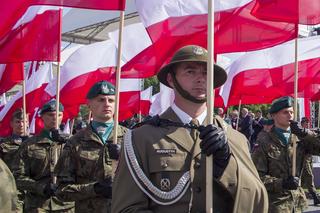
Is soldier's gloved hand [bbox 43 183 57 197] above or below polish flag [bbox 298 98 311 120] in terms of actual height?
below

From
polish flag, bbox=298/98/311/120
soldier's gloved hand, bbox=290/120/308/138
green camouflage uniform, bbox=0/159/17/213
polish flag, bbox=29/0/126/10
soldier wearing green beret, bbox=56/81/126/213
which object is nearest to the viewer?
green camouflage uniform, bbox=0/159/17/213

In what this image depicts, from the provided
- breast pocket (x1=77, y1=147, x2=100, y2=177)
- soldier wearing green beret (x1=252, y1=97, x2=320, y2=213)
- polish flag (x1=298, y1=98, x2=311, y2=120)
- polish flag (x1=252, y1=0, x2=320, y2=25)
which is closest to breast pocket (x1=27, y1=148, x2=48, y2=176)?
breast pocket (x1=77, y1=147, x2=100, y2=177)

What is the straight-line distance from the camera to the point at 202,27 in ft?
21.9

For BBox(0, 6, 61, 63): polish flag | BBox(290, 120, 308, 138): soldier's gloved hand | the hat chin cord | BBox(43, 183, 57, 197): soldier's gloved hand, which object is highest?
BBox(0, 6, 61, 63): polish flag

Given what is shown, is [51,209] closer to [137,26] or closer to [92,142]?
[92,142]

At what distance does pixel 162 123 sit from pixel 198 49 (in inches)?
19.9

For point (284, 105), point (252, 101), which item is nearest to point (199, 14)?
point (284, 105)

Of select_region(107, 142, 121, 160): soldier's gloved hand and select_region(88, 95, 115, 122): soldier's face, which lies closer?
select_region(107, 142, 121, 160): soldier's gloved hand

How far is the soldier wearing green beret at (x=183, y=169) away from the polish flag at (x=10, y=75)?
19.4ft

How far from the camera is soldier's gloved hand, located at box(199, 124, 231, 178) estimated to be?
307 cm

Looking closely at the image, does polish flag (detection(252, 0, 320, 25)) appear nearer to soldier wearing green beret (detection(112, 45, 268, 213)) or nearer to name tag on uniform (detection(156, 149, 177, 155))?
soldier wearing green beret (detection(112, 45, 268, 213))

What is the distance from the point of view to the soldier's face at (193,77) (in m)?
3.40

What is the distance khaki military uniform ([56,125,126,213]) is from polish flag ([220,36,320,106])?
15.3 feet

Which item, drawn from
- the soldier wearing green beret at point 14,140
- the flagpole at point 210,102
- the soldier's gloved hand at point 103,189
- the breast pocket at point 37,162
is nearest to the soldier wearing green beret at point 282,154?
the soldier's gloved hand at point 103,189
